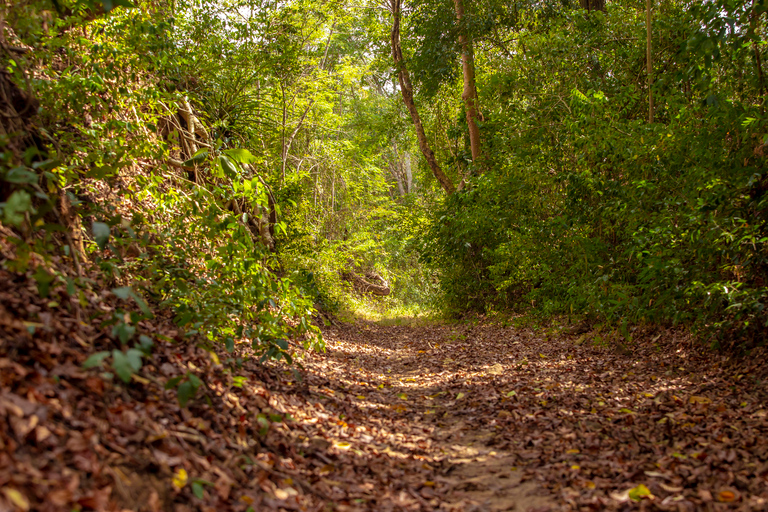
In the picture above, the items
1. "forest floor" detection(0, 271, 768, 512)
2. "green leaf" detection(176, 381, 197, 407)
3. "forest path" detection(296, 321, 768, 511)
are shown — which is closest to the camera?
"forest floor" detection(0, 271, 768, 512)

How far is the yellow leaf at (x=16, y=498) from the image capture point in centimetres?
157

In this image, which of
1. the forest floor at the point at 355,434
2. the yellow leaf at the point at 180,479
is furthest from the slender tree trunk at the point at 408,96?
the yellow leaf at the point at 180,479

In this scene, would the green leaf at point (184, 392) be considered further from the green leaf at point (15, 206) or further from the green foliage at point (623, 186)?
the green foliage at point (623, 186)

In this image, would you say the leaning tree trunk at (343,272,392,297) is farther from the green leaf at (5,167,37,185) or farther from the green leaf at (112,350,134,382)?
the green leaf at (112,350,134,382)

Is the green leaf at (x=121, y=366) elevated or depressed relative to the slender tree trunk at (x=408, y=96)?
depressed

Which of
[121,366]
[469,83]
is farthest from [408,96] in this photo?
[121,366]

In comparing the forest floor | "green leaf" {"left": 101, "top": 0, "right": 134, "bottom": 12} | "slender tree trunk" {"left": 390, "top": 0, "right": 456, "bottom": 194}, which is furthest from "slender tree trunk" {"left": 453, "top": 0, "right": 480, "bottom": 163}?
"green leaf" {"left": 101, "top": 0, "right": 134, "bottom": 12}

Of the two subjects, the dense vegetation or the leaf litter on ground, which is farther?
the dense vegetation

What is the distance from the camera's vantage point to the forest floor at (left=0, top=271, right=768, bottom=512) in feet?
6.64

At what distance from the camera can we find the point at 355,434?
3.83 meters

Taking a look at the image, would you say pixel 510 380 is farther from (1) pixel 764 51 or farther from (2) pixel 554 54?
(2) pixel 554 54

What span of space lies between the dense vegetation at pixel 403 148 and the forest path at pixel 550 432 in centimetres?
62

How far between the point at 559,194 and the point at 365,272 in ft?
42.6

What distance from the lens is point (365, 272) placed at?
20812 millimetres
